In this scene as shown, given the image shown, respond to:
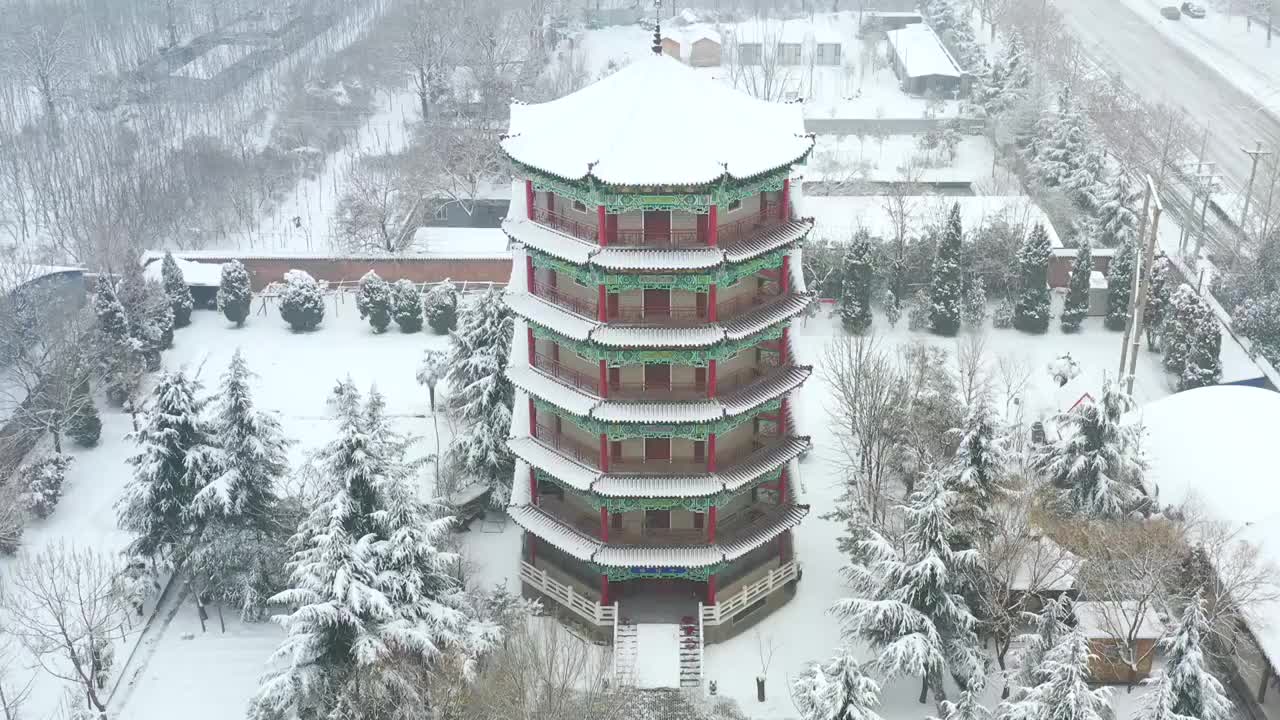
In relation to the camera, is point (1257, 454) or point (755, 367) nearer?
point (755, 367)

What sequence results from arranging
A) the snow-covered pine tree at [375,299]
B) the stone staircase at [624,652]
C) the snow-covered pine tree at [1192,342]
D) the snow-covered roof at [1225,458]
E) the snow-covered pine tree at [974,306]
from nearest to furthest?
the stone staircase at [624,652]
the snow-covered roof at [1225,458]
the snow-covered pine tree at [1192,342]
the snow-covered pine tree at [974,306]
the snow-covered pine tree at [375,299]

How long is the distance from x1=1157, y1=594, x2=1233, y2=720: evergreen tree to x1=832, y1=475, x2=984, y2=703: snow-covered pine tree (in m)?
6.16

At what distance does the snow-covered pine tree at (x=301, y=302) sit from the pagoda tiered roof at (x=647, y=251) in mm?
28895

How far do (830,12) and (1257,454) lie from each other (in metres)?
84.6

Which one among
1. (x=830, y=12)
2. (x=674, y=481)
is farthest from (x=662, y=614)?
(x=830, y=12)

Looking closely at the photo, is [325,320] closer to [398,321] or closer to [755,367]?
[398,321]

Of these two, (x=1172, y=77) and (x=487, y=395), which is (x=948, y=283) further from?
(x=1172, y=77)

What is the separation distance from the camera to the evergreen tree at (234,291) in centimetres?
6950

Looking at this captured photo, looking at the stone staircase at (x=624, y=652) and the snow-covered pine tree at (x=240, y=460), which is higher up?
the snow-covered pine tree at (x=240, y=460)

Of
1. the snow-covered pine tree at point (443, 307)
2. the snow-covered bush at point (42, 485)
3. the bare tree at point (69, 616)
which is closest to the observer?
the bare tree at point (69, 616)

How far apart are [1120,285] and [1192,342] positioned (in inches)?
259

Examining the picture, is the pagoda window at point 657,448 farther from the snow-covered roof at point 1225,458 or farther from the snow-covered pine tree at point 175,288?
the snow-covered pine tree at point 175,288

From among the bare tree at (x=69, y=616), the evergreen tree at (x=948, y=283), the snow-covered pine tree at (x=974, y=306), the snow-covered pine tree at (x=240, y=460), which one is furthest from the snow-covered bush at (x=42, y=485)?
the snow-covered pine tree at (x=974, y=306)

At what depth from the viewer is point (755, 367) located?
149 feet
